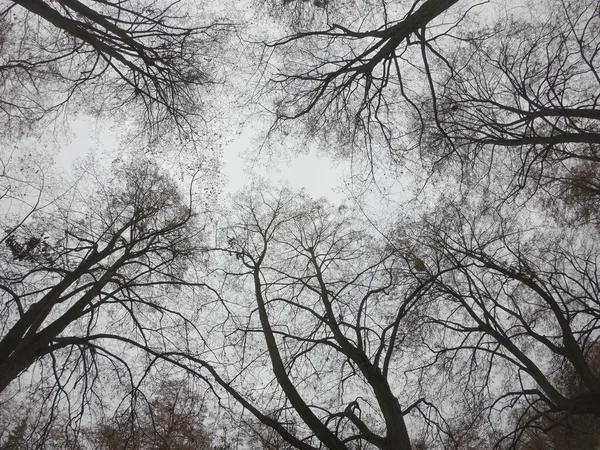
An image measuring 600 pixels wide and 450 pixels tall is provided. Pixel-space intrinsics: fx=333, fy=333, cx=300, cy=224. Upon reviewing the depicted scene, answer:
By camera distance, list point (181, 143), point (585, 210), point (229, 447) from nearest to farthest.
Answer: point (229, 447)
point (181, 143)
point (585, 210)

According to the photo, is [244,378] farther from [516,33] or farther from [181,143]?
[516,33]

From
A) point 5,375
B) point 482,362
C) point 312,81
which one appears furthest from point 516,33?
point 5,375

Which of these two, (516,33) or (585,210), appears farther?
(585,210)

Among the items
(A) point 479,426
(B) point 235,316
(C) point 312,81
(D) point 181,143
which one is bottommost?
(A) point 479,426

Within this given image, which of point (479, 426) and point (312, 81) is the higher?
point (312, 81)

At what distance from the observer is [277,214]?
908cm

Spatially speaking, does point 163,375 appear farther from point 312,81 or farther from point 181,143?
point 312,81

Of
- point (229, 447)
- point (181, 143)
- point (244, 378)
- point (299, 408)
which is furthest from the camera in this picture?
point (181, 143)

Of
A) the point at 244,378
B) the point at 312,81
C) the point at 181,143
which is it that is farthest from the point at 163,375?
the point at 312,81

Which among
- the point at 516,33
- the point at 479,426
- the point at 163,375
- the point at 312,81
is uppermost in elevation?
the point at 516,33

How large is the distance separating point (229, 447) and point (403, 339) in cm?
389

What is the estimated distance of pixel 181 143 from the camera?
21.9 ft

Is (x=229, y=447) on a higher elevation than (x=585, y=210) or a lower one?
lower

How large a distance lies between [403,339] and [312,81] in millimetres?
5451
